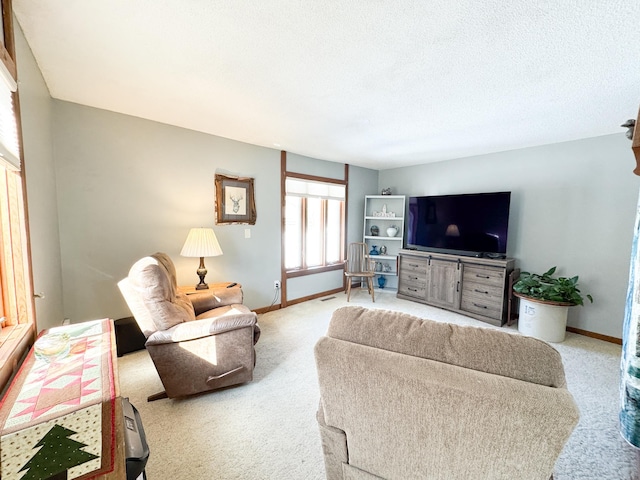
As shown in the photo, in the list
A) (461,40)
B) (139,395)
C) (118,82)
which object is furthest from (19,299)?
(461,40)

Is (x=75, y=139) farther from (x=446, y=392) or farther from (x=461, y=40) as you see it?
(x=446, y=392)

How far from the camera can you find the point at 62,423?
789mm

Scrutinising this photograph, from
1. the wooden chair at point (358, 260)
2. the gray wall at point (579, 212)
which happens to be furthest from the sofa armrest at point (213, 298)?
the gray wall at point (579, 212)

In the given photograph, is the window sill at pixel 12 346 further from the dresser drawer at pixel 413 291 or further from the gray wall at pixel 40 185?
the dresser drawer at pixel 413 291

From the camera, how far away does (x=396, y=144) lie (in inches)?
133

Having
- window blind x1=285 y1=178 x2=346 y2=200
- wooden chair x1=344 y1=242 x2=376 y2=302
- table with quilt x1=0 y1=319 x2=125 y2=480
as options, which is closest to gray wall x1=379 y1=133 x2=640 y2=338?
wooden chair x1=344 y1=242 x2=376 y2=302

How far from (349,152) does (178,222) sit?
2512 mm

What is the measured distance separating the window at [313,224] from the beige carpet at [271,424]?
1785 millimetres

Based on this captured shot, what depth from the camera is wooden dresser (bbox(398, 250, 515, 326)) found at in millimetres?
3369

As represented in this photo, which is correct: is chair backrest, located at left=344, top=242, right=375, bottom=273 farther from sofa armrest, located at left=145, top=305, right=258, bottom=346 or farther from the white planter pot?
sofa armrest, located at left=145, top=305, right=258, bottom=346

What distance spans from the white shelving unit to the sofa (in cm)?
399

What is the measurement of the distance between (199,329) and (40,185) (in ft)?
4.94

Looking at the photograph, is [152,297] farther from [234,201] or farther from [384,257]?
[384,257]

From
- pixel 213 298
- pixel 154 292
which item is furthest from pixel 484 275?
pixel 154 292
